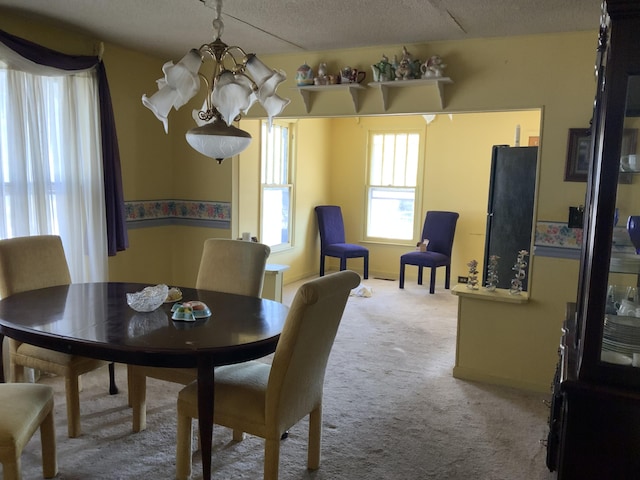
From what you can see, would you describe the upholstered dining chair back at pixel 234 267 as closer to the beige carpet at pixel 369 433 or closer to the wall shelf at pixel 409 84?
the beige carpet at pixel 369 433

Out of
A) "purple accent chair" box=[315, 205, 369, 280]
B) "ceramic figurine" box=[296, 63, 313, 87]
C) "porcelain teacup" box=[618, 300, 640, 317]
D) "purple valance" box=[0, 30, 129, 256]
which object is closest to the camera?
"porcelain teacup" box=[618, 300, 640, 317]

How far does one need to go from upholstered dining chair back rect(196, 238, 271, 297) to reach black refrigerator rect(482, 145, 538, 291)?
7.67 feet

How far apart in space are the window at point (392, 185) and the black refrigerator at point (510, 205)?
88.1 inches

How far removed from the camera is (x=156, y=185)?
4.44 m

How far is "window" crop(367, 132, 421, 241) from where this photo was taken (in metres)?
6.70

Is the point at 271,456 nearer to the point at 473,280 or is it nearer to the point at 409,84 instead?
the point at 473,280

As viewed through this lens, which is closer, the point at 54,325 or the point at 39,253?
the point at 54,325

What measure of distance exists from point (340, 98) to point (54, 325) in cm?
261

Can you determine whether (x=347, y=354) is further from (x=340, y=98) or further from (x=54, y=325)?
(x=54, y=325)

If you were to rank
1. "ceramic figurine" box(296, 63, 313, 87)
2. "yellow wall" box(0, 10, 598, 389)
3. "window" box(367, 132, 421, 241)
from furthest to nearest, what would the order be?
"window" box(367, 132, 421, 241), "ceramic figurine" box(296, 63, 313, 87), "yellow wall" box(0, 10, 598, 389)

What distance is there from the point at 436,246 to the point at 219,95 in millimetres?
4646

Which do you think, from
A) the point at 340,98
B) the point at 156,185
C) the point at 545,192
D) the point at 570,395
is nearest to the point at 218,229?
the point at 156,185

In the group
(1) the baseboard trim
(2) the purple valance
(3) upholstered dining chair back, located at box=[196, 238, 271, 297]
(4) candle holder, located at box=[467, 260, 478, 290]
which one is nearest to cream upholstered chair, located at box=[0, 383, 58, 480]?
(3) upholstered dining chair back, located at box=[196, 238, 271, 297]

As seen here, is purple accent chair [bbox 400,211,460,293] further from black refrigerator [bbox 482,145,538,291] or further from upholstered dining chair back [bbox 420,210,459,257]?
black refrigerator [bbox 482,145,538,291]
